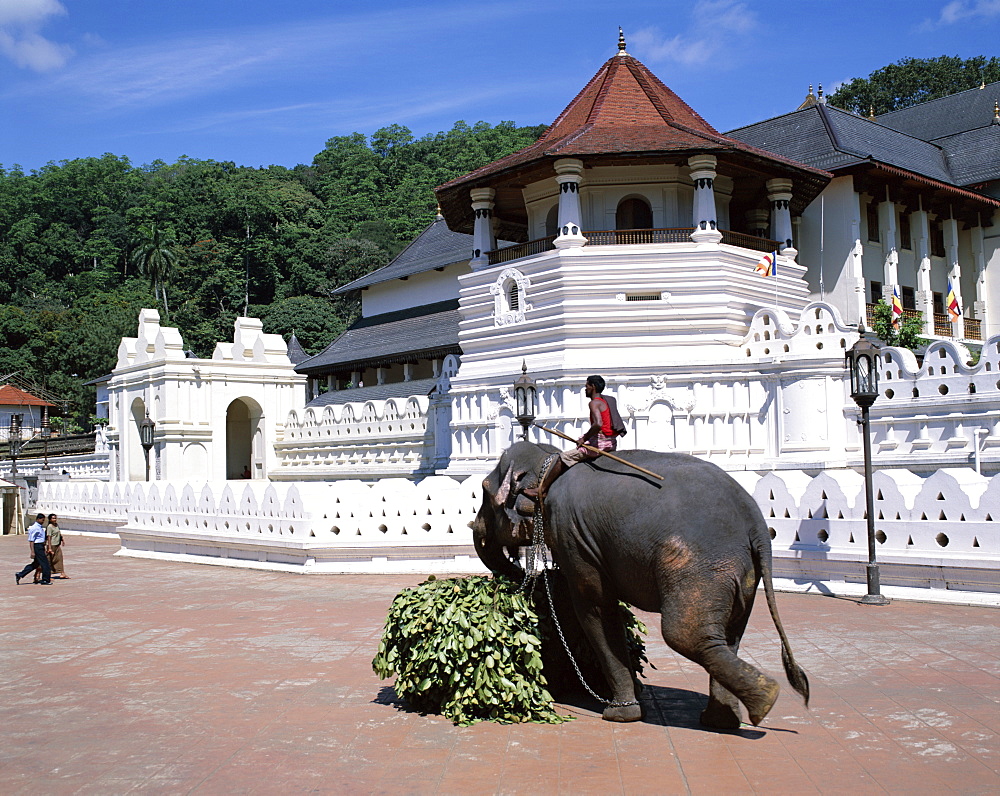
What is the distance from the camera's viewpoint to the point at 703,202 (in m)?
22.6

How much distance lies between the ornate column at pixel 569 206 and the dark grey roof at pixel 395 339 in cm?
1210

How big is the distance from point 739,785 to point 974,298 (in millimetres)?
30751

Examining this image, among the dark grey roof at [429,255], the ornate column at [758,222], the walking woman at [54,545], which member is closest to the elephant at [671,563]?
the walking woman at [54,545]

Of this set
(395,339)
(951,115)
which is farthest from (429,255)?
(951,115)

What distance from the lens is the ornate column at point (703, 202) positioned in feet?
73.5

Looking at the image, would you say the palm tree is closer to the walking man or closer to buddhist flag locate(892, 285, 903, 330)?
buddhist flag locate(892, 285, 903, 330)

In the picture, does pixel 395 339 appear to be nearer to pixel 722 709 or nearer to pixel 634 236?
pixel 634 236

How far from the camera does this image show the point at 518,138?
8312 cm

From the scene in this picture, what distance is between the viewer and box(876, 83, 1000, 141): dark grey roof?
3831 centimetres

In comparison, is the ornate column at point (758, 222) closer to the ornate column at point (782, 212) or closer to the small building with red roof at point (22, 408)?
the ornate column at point (782, 212)

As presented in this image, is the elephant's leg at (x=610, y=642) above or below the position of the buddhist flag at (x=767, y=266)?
below

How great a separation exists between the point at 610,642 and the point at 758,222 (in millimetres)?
21765

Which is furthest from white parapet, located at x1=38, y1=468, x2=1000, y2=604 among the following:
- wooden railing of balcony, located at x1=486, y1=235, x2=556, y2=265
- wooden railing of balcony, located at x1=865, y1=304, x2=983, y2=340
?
wooden railing of balcony, located at x1=865, y1=304, x2=983, y2=340

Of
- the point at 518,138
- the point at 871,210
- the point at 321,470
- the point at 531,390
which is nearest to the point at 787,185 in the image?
the point at 871,210
